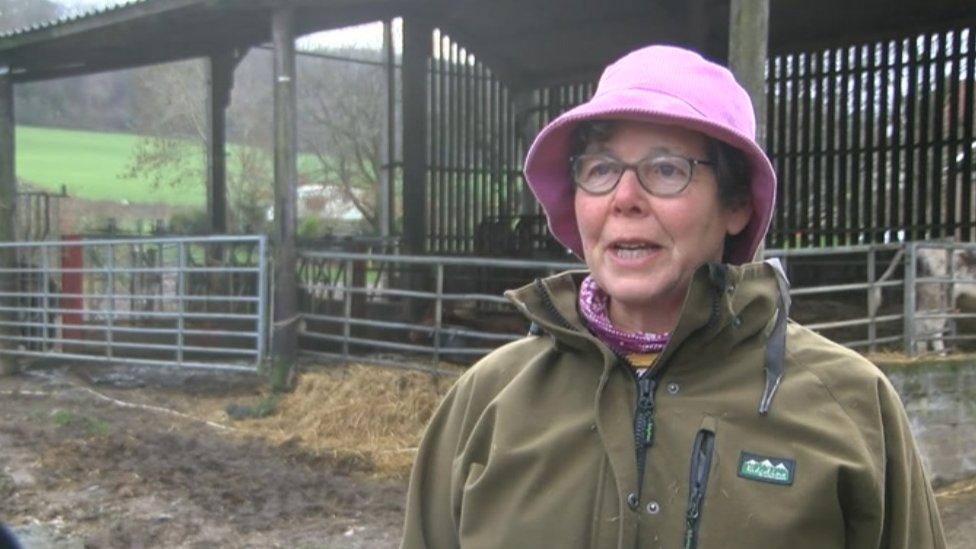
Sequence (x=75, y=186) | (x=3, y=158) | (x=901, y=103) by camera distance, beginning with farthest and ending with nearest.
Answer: (x=75, y=186), (x=901, y=103), (x=3, y=158)

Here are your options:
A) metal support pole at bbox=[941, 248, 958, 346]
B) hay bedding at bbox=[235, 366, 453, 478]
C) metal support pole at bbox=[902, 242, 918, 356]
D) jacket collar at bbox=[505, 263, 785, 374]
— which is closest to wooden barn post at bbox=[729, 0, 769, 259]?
metal support pole at bbox=[902, 242, 918, 356]

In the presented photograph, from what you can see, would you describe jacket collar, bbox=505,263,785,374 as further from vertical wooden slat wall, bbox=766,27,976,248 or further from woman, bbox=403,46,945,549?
vertical wooden slat wall, bbox=766,27,976,248

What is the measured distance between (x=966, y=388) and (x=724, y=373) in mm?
6166

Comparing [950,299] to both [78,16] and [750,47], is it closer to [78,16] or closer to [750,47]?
[750,47]

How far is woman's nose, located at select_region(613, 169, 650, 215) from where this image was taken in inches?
63.0

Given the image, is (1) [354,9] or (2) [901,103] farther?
(2) [901,103]

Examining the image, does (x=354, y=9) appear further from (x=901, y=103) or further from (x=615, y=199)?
(x=615, y=199)

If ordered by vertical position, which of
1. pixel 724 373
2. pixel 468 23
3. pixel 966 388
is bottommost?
pixel 966 388

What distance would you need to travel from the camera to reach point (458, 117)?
13.8 m

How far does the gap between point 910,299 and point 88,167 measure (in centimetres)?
3620

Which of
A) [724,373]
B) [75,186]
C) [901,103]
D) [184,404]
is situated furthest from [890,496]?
[75,186]

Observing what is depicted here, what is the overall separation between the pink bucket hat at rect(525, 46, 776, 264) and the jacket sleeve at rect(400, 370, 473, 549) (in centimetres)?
41

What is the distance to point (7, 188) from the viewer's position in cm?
1100

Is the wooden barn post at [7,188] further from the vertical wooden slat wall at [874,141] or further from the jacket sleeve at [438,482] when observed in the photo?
the jacket sleeve at [438,482]
